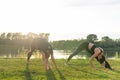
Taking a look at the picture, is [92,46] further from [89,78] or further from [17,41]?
[17,41]

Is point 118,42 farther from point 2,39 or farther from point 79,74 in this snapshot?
point 79,74

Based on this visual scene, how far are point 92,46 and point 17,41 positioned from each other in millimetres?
63745

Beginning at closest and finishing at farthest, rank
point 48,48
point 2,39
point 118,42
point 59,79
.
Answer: point 59,79 → point 48,48 → point 2,39 → point 118,42

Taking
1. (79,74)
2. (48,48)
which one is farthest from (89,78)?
(48,48)

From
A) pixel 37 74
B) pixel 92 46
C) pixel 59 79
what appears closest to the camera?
pixel 59 79

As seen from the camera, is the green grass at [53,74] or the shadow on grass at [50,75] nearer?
the shadow on grass at [50,75]

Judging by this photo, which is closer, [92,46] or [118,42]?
[92,46]

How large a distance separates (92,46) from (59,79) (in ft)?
19.0

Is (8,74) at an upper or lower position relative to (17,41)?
lower

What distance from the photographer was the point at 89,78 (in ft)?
54.2

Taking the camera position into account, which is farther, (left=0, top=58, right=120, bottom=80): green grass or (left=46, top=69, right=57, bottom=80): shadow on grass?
(left=0, top=58, right=120, bottom=80): green grass

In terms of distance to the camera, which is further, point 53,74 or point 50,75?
point 53,74

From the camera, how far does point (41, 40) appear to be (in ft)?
61.5

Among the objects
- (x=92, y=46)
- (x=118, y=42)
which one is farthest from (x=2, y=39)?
(x=92, y=46)
